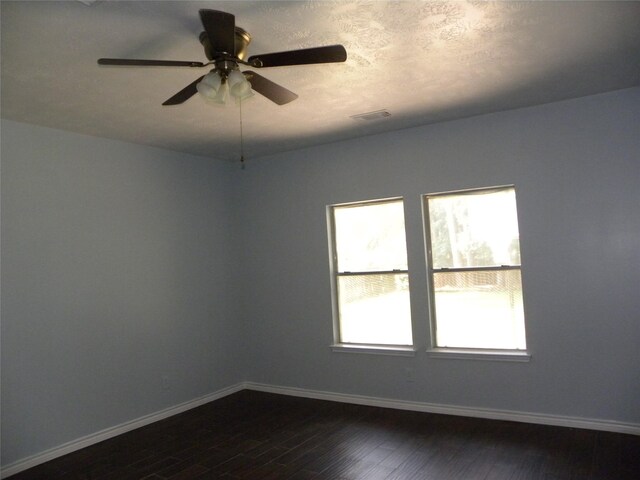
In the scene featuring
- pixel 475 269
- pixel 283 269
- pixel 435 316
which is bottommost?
pixel 435 316

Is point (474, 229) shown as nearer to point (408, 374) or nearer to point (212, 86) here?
point (408, 374)

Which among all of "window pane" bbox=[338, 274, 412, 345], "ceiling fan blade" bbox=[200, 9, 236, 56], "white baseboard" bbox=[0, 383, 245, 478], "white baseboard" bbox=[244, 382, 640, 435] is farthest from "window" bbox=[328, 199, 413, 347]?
"ceiling fan blade" bbox=[200, 9, 236, 56]

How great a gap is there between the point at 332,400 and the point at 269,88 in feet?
11.5

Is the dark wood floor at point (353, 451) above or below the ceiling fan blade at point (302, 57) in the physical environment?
below

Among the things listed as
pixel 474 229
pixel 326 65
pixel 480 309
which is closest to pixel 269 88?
pixel 326 65

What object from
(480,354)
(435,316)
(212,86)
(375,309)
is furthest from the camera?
(375,309)

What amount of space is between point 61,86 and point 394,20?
2.18m

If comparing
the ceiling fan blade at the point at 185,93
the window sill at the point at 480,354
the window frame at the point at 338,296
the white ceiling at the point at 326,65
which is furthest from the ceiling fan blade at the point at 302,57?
the window sill at the point at 480,354

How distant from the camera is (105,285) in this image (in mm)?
4367

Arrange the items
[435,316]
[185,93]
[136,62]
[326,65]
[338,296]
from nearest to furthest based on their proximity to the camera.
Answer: [136,62] < [185,93] < [326,65] < [435,316] < [338,296]

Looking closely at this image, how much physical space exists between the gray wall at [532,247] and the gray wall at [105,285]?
37.6 inches

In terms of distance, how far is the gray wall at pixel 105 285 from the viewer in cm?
376

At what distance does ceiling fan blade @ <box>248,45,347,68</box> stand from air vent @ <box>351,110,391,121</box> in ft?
6.14

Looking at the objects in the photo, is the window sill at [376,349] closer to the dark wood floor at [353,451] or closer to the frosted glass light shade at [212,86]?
the dark wood floor at [353,451]
